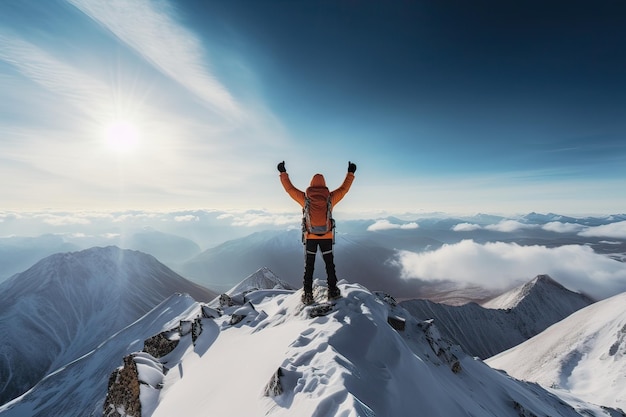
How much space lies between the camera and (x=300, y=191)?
12594 mm

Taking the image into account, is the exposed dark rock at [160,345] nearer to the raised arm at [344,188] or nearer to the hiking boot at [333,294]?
the hiking boot at [333,294]

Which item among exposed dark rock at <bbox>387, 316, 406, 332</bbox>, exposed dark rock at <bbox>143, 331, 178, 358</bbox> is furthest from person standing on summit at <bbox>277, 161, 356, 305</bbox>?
exposed dark rock at <bbox>143, 331, 178, 358</bbox>

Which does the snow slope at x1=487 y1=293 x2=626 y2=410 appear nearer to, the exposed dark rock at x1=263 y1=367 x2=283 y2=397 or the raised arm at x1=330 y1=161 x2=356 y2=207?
the raised arm at x1=330 y1=161 x2=356 y2=207

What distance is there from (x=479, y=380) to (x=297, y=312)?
13.6 metres

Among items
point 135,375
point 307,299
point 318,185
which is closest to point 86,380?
point 135,375

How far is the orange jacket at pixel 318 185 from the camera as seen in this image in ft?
40.7

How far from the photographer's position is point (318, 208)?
12156mm

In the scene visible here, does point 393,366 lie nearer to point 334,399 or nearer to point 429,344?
point 334,399

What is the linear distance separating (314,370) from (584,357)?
108 metres

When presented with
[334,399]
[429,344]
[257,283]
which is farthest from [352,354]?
[257,283]

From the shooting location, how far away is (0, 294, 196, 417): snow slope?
8738cm

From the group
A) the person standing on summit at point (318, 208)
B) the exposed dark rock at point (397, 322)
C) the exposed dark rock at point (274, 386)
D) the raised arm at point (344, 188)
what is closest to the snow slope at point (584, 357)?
the exposed dark rock at point (397, 322)

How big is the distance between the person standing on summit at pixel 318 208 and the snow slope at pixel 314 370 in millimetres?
2827

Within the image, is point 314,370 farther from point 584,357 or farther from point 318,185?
point 584,357
